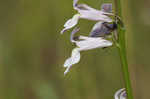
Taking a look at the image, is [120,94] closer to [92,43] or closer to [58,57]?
[92,43]

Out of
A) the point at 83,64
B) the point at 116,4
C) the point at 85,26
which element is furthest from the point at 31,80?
the point at 116,4

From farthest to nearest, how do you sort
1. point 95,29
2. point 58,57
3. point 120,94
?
point 58,57 < point 120,94 < point 95,29

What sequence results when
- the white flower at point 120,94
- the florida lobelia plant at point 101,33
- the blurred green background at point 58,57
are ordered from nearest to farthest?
1. the florida lobelia plant at point 101,33
2. the white flower at point 120,94
3. the blurred green background at point 58,57

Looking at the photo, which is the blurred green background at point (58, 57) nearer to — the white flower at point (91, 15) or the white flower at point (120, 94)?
the white flower at point (120, 94)

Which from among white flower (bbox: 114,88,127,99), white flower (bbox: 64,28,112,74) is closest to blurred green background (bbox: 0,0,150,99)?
white flower (bbox: 114,88,127,99)

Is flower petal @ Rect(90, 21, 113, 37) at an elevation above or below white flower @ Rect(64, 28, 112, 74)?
above

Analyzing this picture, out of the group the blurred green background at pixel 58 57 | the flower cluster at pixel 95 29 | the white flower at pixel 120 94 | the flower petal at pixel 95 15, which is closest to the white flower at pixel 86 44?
the flower cluster at pixel 95 29

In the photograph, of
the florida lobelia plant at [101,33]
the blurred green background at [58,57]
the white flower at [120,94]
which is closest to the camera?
the florida lobelia plant at [101,33]

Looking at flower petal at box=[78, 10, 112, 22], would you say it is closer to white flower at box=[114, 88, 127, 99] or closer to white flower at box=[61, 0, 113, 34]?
white flower at box=[61, 0, 113, 34]

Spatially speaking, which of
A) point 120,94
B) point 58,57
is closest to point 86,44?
point 120,94

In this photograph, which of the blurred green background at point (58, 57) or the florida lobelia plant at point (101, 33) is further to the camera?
the blurred green background at point (58, 57)
